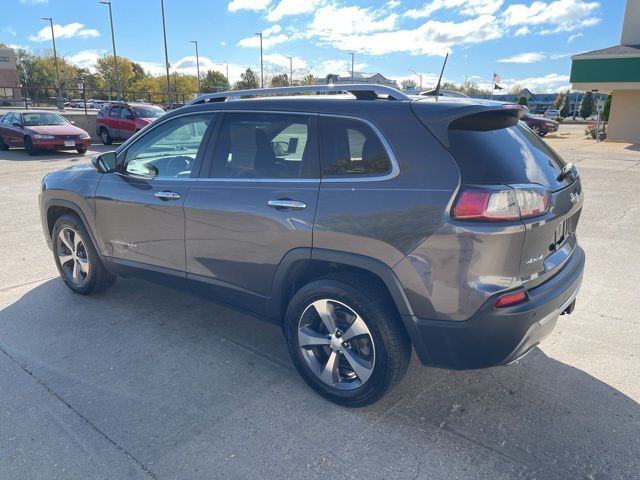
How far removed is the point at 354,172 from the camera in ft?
9.32

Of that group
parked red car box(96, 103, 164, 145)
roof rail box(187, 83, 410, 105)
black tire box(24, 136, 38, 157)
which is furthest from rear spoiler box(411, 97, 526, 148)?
parked red car box(96, 103, 164, 145)

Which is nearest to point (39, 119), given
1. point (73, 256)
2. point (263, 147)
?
point (73, 256)

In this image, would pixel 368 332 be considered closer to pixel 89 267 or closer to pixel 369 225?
pixel 369 225

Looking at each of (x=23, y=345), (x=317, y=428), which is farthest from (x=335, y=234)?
(x=23, y=345)

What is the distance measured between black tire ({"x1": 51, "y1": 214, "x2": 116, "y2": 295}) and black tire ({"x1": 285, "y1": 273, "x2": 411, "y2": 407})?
2307mm

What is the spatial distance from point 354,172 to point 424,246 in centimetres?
62

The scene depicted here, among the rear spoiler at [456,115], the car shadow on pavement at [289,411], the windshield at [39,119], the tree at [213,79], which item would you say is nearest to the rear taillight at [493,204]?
the rear spoiler at [456,115]

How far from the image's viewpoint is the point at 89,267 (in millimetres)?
4500

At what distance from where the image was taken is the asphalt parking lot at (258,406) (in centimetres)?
254

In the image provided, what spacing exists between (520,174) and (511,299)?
0.65 metres

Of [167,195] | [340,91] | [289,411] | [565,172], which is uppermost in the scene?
[340,91]

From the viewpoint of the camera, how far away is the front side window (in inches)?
146

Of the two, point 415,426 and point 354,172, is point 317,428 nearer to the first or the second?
point 415,426

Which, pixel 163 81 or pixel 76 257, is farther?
pixel 163 81
